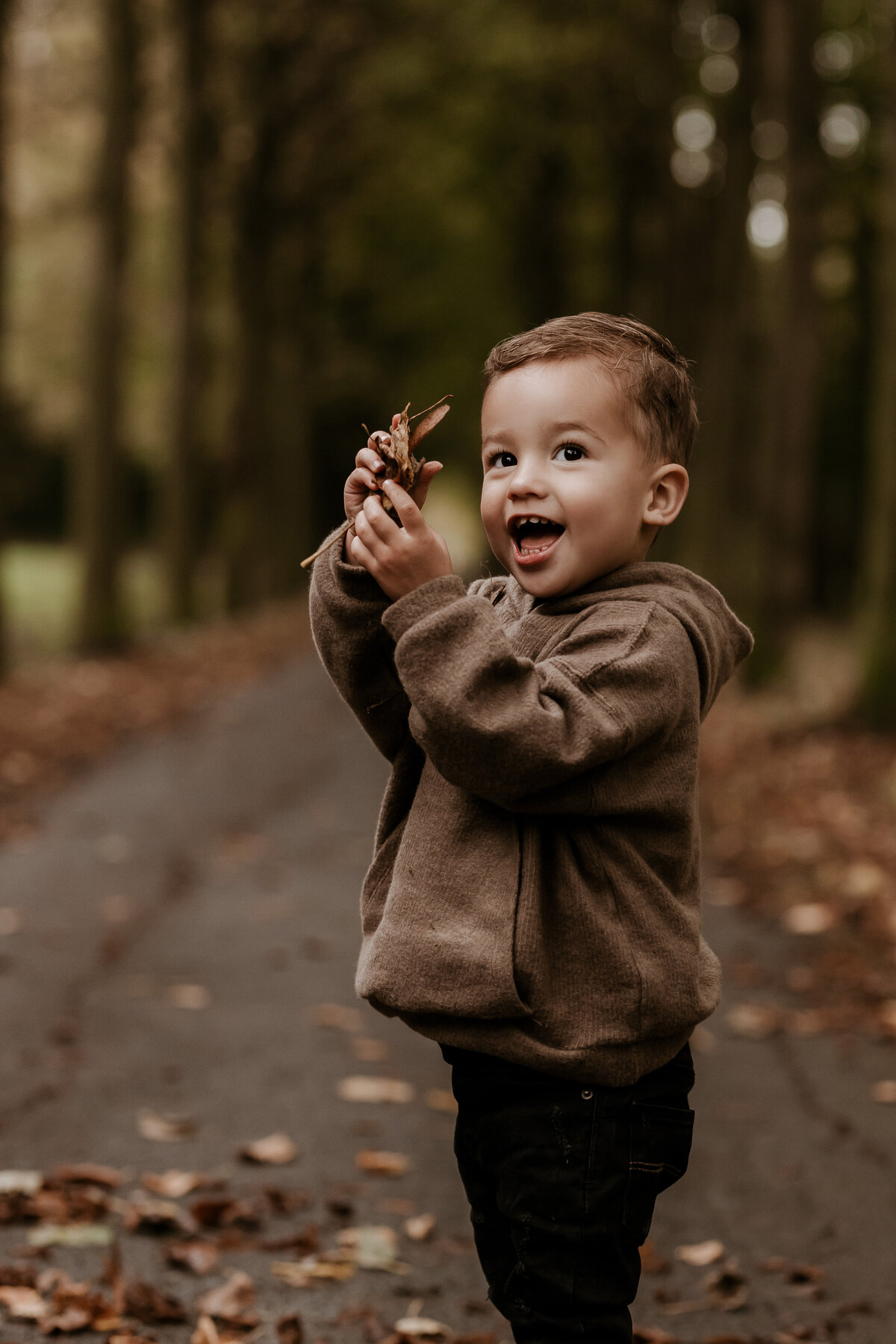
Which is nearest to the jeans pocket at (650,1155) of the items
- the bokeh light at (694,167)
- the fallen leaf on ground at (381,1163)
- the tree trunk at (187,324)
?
the fallen leaf on ground at (381,1163)

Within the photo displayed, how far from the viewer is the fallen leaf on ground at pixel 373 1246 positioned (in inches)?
134

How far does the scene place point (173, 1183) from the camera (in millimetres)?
3824

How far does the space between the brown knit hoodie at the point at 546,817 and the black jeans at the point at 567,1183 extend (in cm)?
7

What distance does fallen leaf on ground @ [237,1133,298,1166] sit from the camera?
13.3 ft

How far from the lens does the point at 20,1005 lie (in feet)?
17.3

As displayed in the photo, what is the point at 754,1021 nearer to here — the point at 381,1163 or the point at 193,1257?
the point at 381,1163

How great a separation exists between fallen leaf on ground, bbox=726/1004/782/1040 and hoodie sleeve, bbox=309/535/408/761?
126 inches

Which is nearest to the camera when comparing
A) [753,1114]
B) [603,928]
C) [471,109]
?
[603,928]

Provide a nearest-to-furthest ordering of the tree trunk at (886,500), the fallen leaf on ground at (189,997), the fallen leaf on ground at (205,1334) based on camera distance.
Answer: the fallen leaf on ground at (205,1334), the fallen leaf on ground at (189,997), the tree trunk at (886,500)

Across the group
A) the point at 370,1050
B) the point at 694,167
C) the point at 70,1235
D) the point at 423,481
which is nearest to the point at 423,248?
the point at 694,167

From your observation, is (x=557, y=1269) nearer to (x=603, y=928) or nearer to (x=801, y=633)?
(x=603, y=928)

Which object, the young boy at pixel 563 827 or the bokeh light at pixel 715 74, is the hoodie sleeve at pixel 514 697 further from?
the bokeh light at pixel 715 74

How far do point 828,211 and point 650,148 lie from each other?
3642 millimetres

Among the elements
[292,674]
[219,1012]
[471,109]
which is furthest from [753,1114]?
[471,109]
